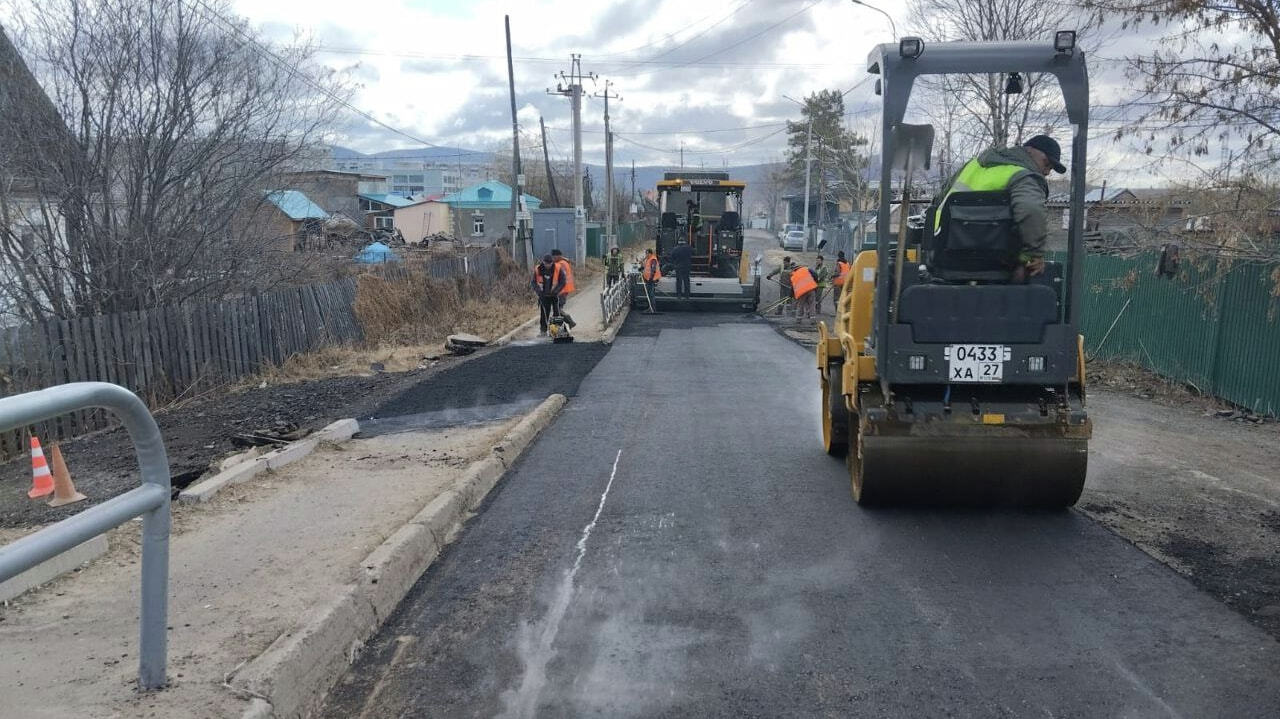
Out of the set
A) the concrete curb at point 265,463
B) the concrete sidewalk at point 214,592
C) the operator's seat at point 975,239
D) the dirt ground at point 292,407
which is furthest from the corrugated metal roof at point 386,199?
the operator's seat at point 975,239

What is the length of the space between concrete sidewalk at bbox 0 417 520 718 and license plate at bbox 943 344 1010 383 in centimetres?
359

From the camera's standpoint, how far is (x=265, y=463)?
7613 millimetres

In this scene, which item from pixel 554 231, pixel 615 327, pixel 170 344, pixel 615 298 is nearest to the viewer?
pixel 170 344

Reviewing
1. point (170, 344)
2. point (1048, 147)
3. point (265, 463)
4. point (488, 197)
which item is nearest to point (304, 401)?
point (170, 344)

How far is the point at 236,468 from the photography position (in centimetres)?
735

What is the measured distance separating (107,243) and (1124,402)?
43.5 feet

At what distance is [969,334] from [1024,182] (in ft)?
3.23

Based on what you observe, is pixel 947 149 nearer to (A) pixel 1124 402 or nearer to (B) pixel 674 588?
(A) pixel 1124 402

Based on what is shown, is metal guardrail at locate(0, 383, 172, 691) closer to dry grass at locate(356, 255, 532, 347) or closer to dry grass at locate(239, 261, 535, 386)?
dry grass at locate(239, 261, 535, 386)

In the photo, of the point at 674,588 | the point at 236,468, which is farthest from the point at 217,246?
the point at 674,588

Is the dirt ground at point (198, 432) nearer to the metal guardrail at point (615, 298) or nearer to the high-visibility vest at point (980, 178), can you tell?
the high-visibility vest at point (980, 178)

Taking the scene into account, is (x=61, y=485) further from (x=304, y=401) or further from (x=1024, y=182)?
(x=1024, y=182)

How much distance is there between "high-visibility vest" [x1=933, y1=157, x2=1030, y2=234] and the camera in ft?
19.7

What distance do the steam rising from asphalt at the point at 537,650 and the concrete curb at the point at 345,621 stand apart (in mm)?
795
